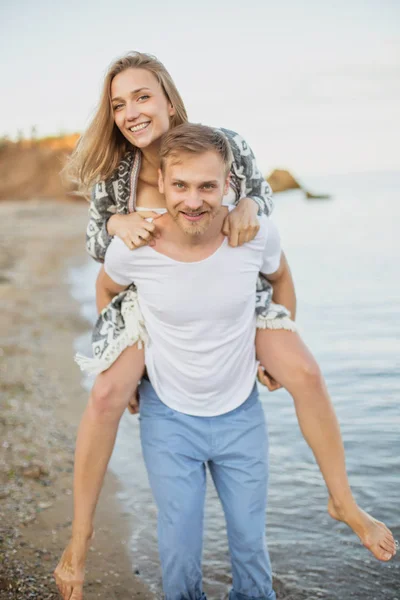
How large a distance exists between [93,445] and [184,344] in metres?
0.56

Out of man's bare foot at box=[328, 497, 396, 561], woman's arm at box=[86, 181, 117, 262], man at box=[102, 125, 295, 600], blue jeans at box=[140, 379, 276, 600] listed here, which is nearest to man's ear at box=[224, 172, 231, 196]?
man at box=[102, 125, 295, 600]

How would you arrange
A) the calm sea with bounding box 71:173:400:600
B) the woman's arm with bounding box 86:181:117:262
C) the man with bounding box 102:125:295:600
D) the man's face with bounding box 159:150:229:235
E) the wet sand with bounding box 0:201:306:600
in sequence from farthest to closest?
1. the calm sea with bounding box 71:173:400:600
2. the wet sand with bounding box 0:201:306:600
3. the woman's arm with bounding box 86:181:117:262
4. the man with bounding box 102:125:295:600
5. the man's face with bounding box 159:150:229:235

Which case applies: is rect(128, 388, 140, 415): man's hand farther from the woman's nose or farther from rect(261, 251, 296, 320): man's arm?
the woman's nose

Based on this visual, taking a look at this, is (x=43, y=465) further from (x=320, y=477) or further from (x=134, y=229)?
(x=134, y=229)

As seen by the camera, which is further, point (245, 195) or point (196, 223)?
point (245, 195)

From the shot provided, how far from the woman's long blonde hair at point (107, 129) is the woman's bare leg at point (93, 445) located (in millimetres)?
747

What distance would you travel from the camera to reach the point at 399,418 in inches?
231

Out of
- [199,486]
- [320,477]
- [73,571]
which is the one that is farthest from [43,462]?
[199,486]

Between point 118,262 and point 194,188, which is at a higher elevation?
point 194,188

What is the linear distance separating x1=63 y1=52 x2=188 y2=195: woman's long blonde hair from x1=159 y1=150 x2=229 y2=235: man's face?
1.14ft

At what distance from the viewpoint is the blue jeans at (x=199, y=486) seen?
2879 millimetres

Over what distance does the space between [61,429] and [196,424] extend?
2.80 m

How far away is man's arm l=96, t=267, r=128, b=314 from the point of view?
308cm

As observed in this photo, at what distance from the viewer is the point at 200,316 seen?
2812 mm
